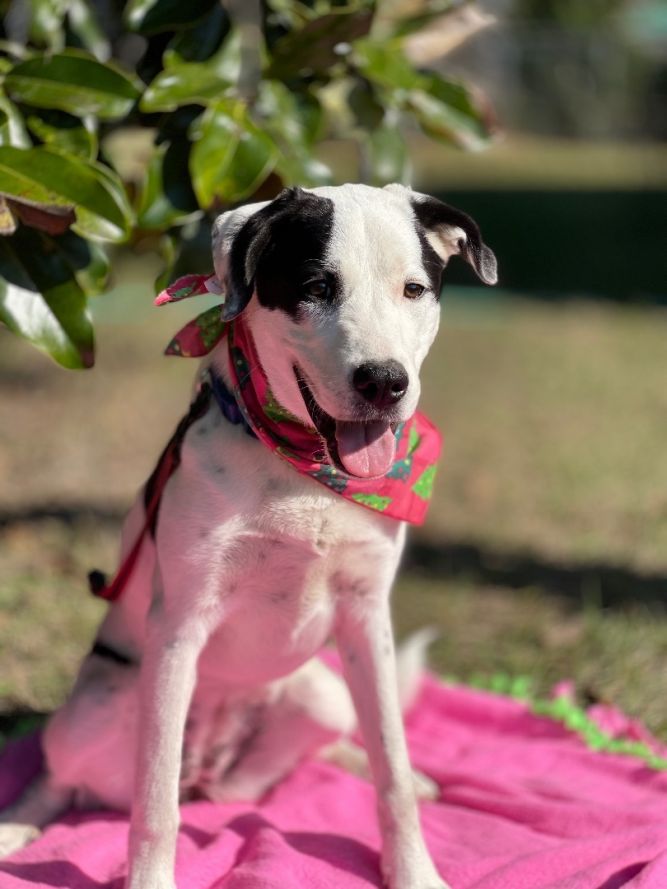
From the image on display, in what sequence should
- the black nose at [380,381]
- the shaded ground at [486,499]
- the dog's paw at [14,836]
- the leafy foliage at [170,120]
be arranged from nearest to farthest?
the black nose at [380,381] → the leafy foliage at [170,120] → the dog's paw at [14,836] → the shaded ground at [486,499]

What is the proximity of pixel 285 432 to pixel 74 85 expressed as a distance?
112 cm

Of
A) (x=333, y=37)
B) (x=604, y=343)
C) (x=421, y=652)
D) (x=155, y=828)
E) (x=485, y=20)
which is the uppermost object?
(x=333, y=37)

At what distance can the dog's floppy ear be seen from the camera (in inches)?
90.8

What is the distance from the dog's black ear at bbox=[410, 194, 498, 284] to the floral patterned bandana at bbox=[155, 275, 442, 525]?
0.41m

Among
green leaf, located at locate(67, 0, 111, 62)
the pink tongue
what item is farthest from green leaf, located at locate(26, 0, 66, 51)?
the pink tongue

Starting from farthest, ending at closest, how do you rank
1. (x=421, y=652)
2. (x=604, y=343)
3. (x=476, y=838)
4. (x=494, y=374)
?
(x=604, y=343), (x=494, y=374), (x=421, y=652), (x=476, y=838)

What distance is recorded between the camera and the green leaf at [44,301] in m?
2.77

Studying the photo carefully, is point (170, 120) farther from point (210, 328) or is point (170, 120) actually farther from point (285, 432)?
point (285, 432)

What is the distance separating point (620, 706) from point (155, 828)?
1883 mm

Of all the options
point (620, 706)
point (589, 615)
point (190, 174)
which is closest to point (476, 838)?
point (620, 706)

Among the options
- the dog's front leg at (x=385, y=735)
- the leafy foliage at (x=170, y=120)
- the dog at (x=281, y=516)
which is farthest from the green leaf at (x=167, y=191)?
the dog's front leg at (x=385, y=735)

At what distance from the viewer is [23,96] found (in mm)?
2830

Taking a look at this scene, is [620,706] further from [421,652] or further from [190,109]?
[190,109]

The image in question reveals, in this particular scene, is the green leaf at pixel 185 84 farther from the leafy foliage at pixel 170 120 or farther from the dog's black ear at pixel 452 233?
the dog's black ear at pixel 452 233
